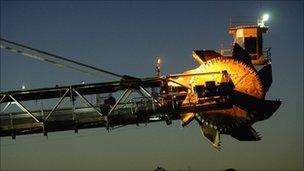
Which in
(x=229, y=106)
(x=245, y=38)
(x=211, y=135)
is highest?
(x=245, y=38)

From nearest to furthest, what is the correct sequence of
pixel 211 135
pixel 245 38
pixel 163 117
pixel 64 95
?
pixel 64 95, pixel 163 117, pixel 211 135, pixel 245 38

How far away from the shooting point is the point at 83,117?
2850cm

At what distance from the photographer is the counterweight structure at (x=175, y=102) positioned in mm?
27500

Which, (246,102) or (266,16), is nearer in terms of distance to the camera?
(246,102)

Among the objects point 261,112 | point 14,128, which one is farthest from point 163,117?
point 14,128

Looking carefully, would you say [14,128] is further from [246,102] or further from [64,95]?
[246,102]

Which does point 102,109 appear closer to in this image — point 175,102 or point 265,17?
point 175,102

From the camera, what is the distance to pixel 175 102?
2938cm

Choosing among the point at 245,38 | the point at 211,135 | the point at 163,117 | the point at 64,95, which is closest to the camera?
the point at 64,95

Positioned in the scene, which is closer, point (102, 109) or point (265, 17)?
point (102, 109)

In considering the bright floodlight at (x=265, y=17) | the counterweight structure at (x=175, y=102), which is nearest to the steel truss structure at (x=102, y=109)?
the counterweight structure at (x=175, y=102)

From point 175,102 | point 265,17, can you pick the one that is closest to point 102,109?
point 175,102

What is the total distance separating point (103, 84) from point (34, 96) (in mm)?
4632

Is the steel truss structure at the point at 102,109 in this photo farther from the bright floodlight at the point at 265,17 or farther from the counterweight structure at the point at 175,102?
the bright floodlight at the point at 265,17
